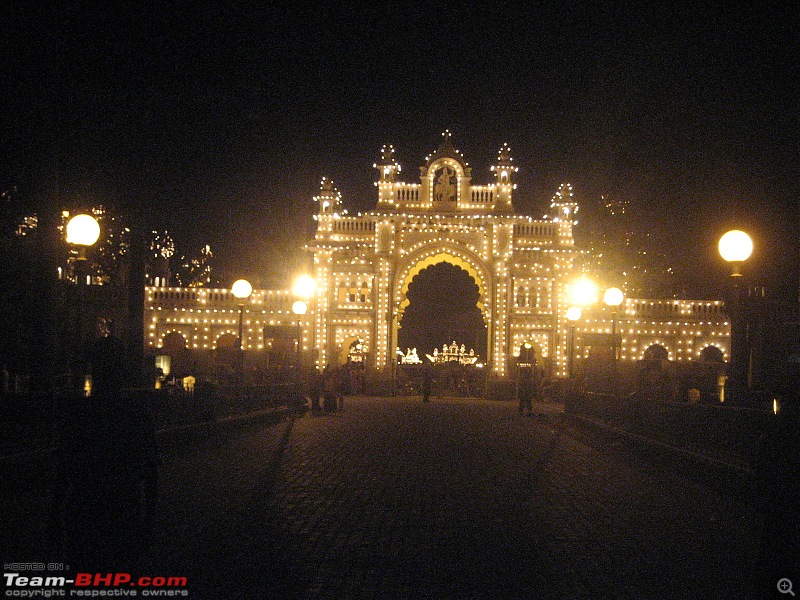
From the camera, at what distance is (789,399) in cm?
642

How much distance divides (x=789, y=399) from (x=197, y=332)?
4231 cm

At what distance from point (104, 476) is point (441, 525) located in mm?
4728

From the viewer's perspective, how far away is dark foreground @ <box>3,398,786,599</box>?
7.08 m

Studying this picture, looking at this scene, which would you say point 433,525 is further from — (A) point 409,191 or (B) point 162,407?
(A) point 409,191

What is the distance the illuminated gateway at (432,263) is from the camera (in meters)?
45.1

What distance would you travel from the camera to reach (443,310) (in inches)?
2050

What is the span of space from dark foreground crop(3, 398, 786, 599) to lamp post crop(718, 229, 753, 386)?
1.98m

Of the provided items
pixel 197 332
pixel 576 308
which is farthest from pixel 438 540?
pixel 197 332

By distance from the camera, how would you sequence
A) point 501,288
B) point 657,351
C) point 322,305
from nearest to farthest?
point 501,288
point 322,305
point 657,351

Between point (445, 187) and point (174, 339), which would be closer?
point (174, 339)

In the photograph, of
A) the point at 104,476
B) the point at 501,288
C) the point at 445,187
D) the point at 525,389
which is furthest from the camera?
the point at 445,187

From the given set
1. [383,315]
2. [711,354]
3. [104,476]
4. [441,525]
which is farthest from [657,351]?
[104,476]

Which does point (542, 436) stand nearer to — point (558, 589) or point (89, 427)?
point (558, 589)

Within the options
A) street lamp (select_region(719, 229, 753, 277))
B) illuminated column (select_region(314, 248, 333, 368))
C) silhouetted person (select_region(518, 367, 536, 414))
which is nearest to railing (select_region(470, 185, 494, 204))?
illuminated column (select_region(314, 248, 333, 368))
